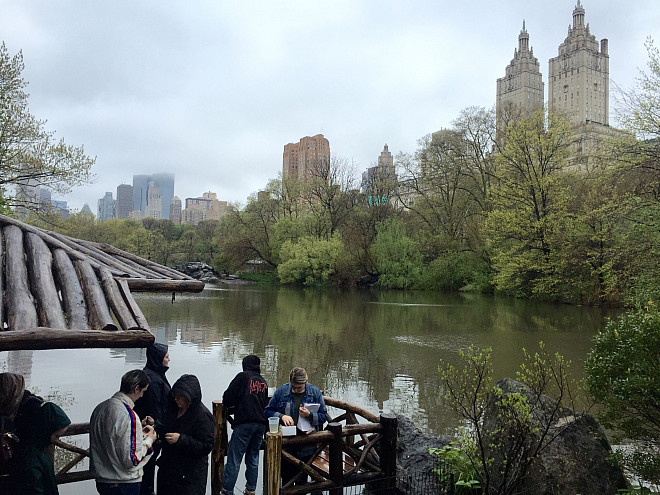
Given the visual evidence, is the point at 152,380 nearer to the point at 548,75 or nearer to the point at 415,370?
the point at 415,370

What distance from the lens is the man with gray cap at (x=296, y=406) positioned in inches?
211

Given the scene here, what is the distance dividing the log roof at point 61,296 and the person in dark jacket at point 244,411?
4.20ft

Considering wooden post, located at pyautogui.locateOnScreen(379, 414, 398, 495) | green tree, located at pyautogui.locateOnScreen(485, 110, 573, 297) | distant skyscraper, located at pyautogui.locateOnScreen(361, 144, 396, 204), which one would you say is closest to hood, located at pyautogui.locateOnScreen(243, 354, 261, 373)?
wooden post, located at pyautogui.locateOnScreen(379, 414, 398, 495)

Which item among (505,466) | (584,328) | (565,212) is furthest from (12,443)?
(565,212)

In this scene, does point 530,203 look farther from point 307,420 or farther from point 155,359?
point 155,359

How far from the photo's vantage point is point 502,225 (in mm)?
32688

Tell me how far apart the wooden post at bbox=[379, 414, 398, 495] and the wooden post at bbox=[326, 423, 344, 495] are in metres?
0.56

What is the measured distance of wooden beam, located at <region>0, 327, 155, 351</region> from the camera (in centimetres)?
367

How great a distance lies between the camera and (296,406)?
5.43 metres

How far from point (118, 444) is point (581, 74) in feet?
467

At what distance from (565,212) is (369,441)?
28520 mm

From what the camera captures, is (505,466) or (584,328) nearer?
(505,466)

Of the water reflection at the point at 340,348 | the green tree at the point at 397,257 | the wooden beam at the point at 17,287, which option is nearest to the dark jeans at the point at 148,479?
the wooden beam at the point at 17,287

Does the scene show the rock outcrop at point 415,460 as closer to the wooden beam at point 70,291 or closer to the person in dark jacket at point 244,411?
the person in dark jacket at point 244,411
